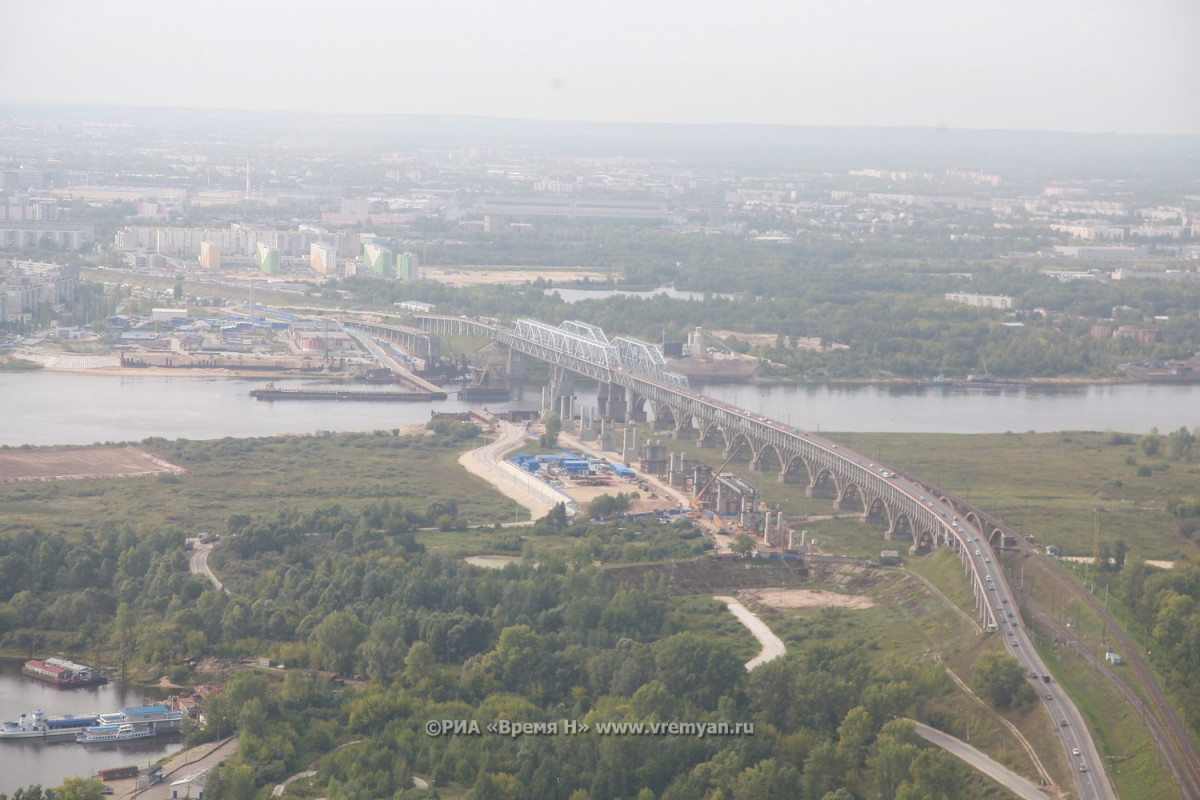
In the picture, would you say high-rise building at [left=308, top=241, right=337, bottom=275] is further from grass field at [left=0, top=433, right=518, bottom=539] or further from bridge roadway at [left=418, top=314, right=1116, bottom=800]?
grass field at [left=0, top=433, right=518, bottom=539]

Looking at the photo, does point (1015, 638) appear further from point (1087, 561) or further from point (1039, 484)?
point (1039, 484)

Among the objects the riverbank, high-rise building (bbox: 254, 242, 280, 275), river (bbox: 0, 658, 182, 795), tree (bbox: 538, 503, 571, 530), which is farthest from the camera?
high-rise building (bbox: 254, 242, 280, 275)

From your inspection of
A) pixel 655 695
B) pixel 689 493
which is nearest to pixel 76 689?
pixel 655 695

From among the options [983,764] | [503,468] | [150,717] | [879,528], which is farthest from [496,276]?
[983,764]

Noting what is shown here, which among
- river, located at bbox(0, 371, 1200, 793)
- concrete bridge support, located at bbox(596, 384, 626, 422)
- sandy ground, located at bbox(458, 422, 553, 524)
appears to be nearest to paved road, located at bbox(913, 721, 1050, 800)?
sandy ground, located at bbox(458, 422, 553, 524)

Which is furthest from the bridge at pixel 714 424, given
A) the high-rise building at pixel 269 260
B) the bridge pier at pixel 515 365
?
the high-rise building at pixel 269 260

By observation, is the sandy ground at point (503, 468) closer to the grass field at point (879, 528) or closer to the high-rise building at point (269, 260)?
the grass field at point (879, 528)
